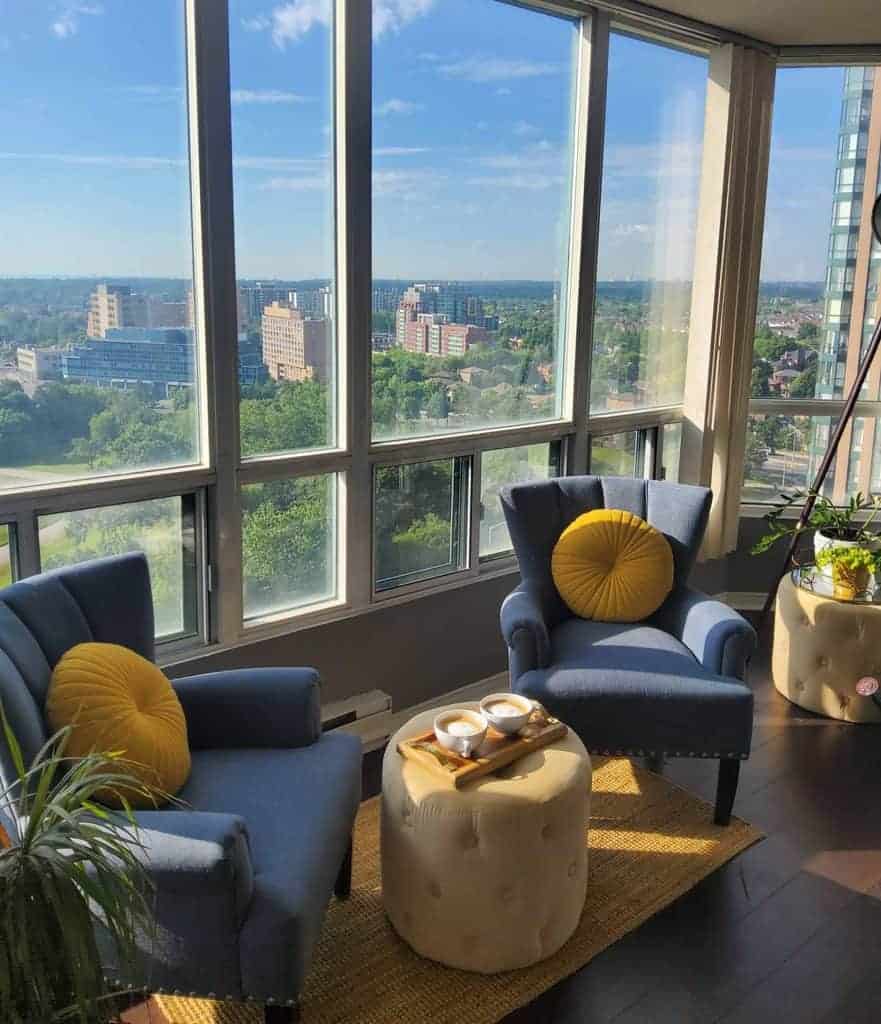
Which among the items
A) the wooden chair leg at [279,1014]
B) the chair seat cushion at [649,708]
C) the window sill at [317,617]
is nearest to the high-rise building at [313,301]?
the window sill at [317,617]

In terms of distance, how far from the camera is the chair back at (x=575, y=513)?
10.8 ft

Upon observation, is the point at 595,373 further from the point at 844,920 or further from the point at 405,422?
the point at 844,920

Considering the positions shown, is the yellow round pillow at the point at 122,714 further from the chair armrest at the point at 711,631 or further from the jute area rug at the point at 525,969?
the chair armrest at the point at 711,631

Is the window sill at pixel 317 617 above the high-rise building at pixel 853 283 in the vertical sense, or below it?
below

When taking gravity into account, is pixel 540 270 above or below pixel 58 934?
above

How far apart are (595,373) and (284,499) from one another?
1579 mm

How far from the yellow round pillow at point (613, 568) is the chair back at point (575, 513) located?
0.05 m

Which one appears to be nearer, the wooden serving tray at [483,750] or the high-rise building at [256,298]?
the wooden serving tray at [483,750]

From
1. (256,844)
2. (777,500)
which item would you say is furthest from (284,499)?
(777,500)

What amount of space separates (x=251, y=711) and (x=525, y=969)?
894mm

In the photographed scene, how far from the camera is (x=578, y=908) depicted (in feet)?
7.62

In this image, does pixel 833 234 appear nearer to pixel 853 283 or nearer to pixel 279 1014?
pixel 853 283

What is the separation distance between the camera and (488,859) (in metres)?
2.12

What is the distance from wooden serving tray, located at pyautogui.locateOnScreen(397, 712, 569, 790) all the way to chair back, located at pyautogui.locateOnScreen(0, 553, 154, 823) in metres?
0.72
